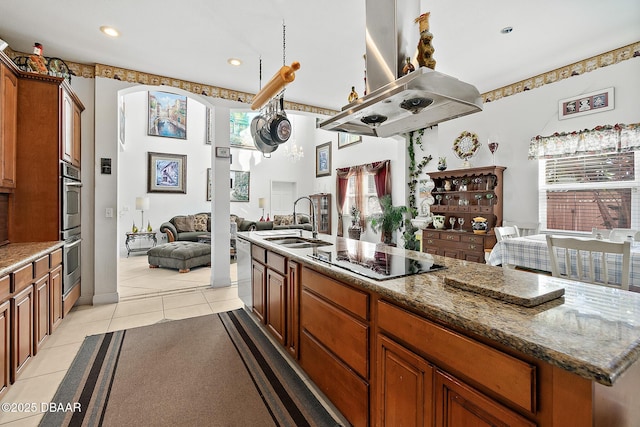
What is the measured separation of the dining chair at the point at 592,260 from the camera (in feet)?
6.46

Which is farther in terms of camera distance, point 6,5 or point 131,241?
point 131,241

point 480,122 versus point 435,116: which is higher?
point 480,122

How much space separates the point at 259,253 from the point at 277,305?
0.56 m

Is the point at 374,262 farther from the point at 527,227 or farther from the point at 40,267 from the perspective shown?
the point at 527,227

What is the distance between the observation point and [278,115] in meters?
2.96

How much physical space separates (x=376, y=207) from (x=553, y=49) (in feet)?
13.7

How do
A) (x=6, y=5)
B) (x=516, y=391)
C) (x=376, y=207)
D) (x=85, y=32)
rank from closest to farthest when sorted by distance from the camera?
1. (x=516, y=391)
2. (x=6, y=5)
3. (x=85, y=32)
4. (x=376, y=207)

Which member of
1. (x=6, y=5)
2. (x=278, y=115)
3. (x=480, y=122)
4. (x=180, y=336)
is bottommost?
(x=180, y=336)

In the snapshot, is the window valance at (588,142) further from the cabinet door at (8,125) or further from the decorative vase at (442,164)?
the cabinet door at (8,125)

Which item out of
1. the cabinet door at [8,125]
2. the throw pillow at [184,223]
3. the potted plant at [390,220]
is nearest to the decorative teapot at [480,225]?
the potted plant at [390,220]

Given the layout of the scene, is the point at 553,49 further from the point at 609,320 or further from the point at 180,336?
the point at 180,336

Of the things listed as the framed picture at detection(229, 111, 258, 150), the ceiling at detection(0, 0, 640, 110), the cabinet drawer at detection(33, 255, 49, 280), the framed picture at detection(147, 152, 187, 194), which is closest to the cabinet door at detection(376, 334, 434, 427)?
the cabinet drawer at detection(33, 255, 49, 280)

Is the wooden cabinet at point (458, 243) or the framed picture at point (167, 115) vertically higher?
the framed picture at point (167, 115)

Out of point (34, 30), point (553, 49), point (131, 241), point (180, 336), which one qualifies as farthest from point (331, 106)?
point (131, 241)
